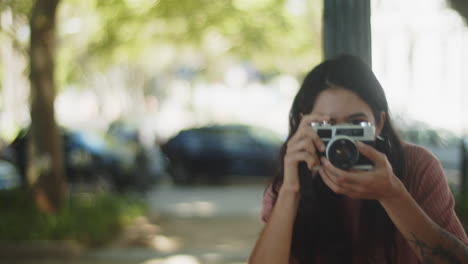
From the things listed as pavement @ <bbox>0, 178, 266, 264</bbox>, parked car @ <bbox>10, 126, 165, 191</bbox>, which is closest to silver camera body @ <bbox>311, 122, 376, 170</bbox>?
pavement @ <bbox>0, 178, 266, 264</bbox>

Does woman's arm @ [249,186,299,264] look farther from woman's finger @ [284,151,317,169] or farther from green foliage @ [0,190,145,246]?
green foliage @ [0,190,145,246]

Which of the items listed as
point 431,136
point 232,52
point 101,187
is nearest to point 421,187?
point 101,187

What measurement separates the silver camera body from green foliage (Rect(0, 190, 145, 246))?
5.98m

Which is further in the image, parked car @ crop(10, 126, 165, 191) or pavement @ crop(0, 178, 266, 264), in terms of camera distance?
parked car @ crop(10, 126, 165, 191)

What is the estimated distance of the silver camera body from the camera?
4.85 feet

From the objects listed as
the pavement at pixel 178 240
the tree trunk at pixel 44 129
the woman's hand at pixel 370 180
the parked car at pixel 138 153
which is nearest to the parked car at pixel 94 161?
the parked car at pixel 138 153

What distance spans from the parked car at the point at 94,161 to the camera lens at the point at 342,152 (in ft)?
35.2

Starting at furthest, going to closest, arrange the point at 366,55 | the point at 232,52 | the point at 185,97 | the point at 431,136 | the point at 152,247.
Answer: the point at 185,97 → the point at 232,52 → the point at 431,136 → the point at 152,247 → the point at 366,55

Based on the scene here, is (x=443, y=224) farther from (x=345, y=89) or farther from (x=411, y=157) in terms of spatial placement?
(x=345, y=89)

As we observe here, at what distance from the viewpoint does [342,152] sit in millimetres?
1497

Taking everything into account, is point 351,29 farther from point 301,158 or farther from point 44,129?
point 44,129

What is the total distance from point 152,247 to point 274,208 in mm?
5919

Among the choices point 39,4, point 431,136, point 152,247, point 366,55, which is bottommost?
point 152,247

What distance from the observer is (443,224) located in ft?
4.88
